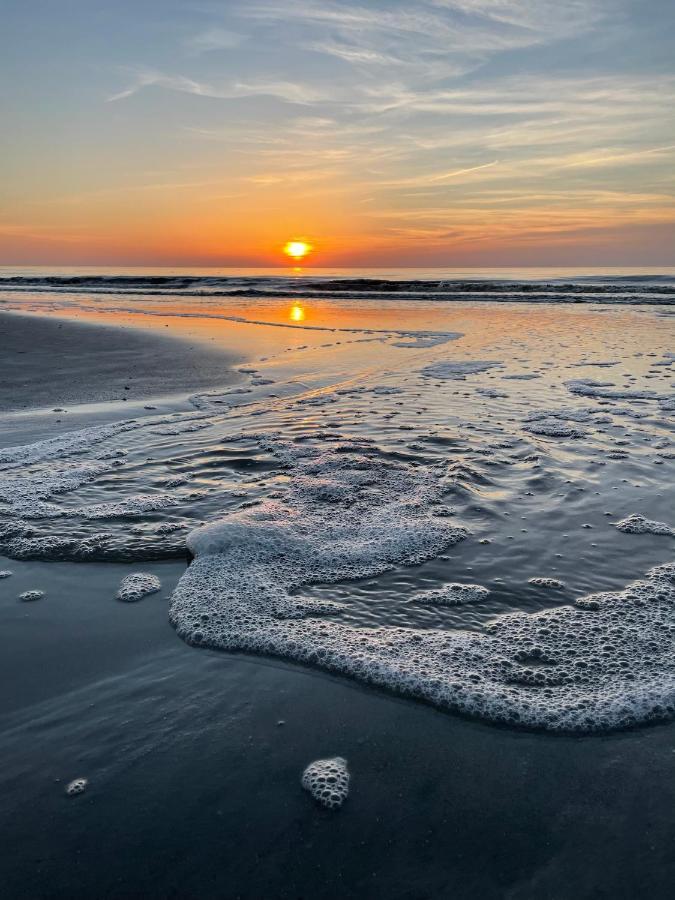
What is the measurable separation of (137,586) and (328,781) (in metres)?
1.88

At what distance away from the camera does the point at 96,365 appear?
1144cm

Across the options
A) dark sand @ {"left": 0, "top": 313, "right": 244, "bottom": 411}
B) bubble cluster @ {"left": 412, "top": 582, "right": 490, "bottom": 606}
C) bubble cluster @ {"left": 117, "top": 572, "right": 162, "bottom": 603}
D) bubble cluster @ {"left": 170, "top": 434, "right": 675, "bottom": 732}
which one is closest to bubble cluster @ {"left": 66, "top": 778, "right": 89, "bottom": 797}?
bubble cluster @ {"left": 170, "top": 434, "right": 675, "bottom": 732}

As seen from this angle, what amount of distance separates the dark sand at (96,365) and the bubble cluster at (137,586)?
5517 mm

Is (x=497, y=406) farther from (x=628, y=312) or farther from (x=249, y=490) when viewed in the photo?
(x=628, y=312)

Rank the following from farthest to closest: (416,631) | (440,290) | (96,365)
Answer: (440,290) < (96,365) < (416,631)

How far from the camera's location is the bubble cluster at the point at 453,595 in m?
3.60

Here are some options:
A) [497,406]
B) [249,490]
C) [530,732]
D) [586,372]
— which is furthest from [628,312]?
[530,732]

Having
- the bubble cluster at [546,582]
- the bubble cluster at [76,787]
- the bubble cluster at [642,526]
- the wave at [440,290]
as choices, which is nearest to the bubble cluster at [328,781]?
the bubble cluster at [76,787]

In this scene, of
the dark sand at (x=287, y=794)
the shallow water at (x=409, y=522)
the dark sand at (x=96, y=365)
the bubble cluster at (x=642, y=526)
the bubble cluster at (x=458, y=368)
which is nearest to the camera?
the dark sand at (x=287, y=794)

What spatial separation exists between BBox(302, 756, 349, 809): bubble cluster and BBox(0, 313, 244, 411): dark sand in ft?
24.4

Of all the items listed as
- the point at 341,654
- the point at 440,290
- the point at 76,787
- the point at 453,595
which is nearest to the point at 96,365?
the point at 453,595

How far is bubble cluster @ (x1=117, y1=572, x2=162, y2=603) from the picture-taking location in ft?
12.0

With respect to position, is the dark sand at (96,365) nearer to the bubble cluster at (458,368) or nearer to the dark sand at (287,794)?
the bubble cluster at (458,368)

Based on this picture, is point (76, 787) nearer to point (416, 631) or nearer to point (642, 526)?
point (416, 631)
